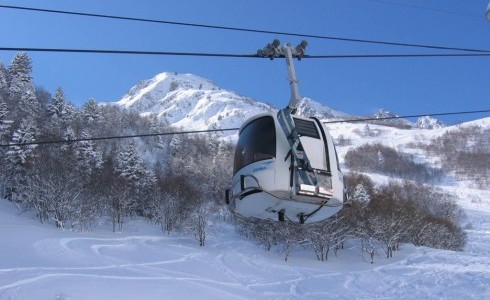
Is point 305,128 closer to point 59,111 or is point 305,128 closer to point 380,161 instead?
point 59,111

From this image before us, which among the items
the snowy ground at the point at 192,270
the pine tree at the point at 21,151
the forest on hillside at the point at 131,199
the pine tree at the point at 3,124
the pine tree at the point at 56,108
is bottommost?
the snowy ground at the point at 192,270

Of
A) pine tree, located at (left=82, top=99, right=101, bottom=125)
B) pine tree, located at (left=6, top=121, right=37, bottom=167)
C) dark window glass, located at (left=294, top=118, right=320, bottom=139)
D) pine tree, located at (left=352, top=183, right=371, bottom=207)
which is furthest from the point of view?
pine tree, located at (left=82, top=99, right=101, bottom=125)

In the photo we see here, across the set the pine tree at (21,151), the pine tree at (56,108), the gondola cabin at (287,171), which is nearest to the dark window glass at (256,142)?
the gondola cabin at (287,171)

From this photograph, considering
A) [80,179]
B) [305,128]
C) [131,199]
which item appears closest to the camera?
[305,128]

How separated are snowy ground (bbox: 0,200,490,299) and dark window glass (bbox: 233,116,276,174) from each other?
23.4 meters

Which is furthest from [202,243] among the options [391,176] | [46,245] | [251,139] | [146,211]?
[391,176]

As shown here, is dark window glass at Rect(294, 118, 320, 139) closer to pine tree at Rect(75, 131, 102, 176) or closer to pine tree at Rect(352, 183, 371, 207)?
pine tree at Rect(75, 131, 102, 176)

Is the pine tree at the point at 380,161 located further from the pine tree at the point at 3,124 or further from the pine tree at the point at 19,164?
the pine tree at the point at 19,164

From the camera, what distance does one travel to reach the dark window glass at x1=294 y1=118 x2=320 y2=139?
291 inches

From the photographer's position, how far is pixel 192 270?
43.0 m

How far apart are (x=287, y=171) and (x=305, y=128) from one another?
83 centimetres

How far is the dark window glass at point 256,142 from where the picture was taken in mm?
7475

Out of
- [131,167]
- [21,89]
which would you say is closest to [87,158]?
[131,167]

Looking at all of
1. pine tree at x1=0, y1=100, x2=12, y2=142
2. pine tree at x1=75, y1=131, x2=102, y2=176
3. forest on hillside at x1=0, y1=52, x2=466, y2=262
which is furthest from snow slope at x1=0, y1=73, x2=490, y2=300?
pine tree at x1=0, y1=100, x2=12, y2=142
